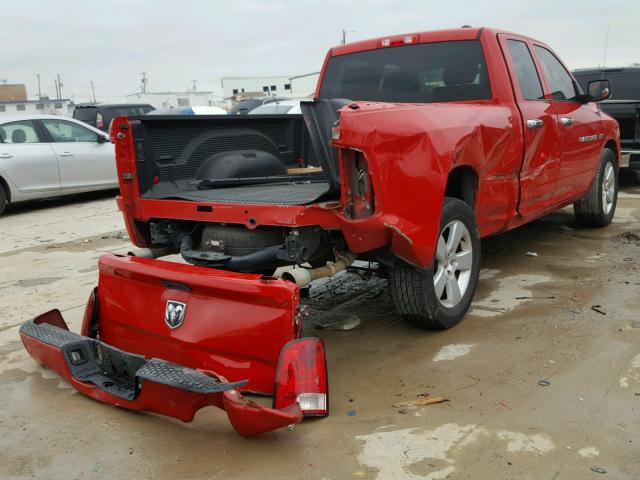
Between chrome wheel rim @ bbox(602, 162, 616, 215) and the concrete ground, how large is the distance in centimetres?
181

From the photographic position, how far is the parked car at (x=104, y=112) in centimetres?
1561

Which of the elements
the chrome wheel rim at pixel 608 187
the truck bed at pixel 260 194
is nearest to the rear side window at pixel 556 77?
the chrome wheel rim at pixel 608 187

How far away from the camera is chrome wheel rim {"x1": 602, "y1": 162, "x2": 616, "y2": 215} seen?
6.77m

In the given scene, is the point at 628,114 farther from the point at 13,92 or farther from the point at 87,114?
the point at 13,92

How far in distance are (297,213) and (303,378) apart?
91cm

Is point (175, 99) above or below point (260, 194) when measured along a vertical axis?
above

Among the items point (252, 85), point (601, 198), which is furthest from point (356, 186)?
point (252, 85)

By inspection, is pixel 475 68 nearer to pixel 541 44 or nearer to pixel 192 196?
pixel 541 44

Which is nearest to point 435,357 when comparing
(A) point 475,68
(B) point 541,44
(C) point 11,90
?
(A) point 475,68

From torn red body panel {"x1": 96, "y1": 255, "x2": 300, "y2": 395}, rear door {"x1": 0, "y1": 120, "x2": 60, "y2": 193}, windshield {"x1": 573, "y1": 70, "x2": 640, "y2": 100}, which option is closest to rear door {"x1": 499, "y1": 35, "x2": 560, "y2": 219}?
torn red body panel {"x1": 96, "y1": 255, "x2": 300, "y2": 395}

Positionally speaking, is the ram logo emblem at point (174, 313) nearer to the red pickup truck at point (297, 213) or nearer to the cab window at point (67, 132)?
the red pickup truck at point (297, 213)

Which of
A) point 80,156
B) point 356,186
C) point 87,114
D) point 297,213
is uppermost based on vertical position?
point 87,114

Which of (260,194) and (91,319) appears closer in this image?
(91,319)

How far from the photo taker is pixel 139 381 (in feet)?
9.63
